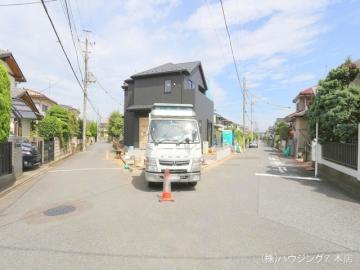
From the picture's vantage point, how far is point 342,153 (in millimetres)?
11094

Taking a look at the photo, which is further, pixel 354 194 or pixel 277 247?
pixel 354 194

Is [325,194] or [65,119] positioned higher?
[65,119]

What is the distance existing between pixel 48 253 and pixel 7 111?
6041mm

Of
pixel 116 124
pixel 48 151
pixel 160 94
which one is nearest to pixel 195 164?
pixel 48 151

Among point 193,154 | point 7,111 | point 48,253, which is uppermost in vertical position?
point 7,111

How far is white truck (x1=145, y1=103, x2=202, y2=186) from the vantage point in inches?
361

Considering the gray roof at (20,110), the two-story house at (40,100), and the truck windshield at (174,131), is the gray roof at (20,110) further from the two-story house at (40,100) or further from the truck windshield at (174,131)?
the two-story house at (40,100)

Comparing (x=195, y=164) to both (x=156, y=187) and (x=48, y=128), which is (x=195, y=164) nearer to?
(x=156, y=187)

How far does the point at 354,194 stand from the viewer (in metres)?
9.09

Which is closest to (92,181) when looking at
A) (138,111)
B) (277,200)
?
(277,200)

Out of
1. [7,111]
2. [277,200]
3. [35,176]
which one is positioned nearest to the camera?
[277,200]

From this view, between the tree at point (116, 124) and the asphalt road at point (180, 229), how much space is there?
37506 mm

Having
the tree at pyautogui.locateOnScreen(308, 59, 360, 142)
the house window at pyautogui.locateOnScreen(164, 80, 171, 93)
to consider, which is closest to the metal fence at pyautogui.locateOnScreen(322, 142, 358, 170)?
the tree at pyautogui.locateOnScreen(308, 59, 360, 142)

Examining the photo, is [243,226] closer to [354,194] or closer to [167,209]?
[167,209]
